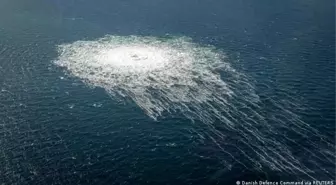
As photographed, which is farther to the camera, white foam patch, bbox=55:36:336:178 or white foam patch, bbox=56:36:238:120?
white foam patch, bbox=56:36:238:120

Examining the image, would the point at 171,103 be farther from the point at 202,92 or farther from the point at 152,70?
the point at 152,70

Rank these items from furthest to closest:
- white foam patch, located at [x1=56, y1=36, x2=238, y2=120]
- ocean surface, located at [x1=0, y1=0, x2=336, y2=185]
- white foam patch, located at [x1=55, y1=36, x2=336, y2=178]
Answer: white foam patch, located at [x1=56, y1=36, x2=238, y2=120], white foam patch, located at [x1=55, y1=36, x2=336, y2=178], ocean surface, located at [x1=0, y1=0, x2=336, y2=185]

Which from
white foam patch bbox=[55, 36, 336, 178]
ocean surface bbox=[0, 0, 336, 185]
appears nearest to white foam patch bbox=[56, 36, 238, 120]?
white foam patch bbox=[55, 36, 336, 178]

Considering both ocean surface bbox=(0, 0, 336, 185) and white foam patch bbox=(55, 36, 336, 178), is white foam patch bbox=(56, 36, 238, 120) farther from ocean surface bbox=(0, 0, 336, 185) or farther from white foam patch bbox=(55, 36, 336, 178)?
ocean surface bbox=(0, 0, 336, 185)

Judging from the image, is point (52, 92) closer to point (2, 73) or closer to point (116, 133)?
point (2, 73)

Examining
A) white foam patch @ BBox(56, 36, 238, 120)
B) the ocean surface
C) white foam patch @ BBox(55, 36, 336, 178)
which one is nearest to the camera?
the ocean surface

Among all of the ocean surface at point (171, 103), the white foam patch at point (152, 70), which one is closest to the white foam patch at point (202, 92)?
the white foam patch at point (152, 70)
